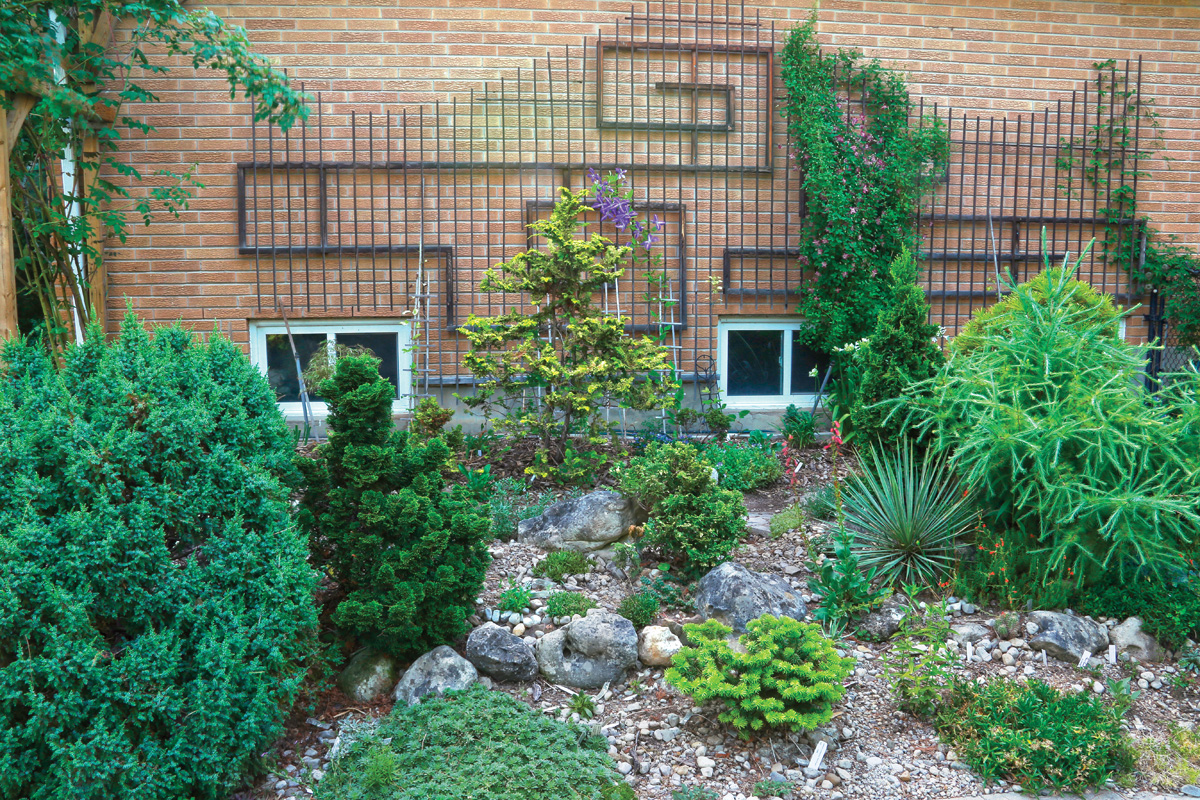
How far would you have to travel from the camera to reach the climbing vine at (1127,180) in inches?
269

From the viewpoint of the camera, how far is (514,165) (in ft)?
21.0

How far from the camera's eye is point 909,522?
4012 mm

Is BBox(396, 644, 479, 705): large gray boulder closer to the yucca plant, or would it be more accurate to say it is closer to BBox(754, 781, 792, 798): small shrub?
BBox(754, 781, 792, 798): small shrub

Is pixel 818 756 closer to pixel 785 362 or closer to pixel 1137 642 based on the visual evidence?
pixel 1137 642

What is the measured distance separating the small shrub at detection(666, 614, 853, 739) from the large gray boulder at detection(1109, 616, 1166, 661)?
5.02 ft

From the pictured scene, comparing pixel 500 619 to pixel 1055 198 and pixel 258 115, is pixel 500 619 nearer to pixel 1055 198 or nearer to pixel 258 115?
pixel 258 115

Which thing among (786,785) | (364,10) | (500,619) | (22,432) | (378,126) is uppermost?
(364,10)

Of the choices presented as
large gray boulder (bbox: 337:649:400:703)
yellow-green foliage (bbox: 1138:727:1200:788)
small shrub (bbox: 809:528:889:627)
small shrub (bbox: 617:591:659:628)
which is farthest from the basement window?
large gray boulder (bbox: 337:649:400:703)

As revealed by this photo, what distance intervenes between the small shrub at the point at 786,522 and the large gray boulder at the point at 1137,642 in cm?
148

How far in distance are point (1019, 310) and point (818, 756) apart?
2659mm

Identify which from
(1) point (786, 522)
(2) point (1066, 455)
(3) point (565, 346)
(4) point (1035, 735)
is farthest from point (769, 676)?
(3) point (565, 346)

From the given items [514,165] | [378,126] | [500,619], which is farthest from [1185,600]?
[378,126]

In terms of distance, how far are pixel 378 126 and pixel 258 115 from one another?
102 inches

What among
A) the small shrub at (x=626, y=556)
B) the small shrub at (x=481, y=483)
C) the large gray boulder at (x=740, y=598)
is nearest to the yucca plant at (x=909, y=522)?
the large gray boulder at (x=740, y=598)
